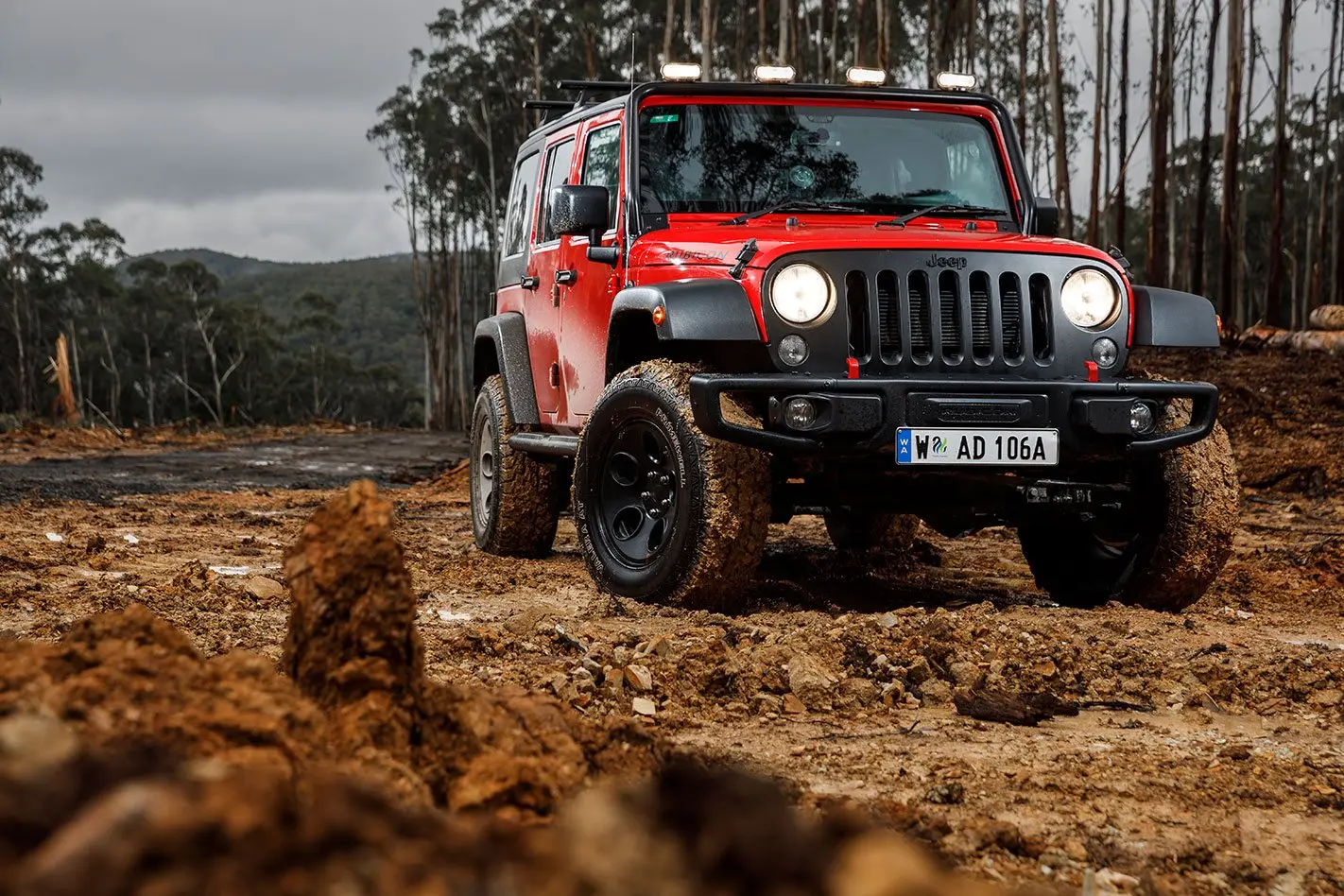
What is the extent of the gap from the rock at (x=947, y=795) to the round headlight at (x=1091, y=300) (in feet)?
9.81

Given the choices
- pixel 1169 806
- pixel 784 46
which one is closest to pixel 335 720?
pixel 1169 806

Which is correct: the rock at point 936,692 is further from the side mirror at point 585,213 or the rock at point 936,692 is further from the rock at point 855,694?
the side mirror at point 585,213

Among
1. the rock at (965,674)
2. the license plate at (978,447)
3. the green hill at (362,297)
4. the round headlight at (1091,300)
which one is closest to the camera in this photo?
the rock at (965,674)

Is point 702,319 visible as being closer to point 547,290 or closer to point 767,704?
point 767,704

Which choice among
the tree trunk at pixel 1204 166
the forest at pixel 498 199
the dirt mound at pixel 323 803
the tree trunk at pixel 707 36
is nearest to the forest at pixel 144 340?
the forest at pixel 498 199

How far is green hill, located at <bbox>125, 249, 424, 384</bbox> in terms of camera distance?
96688 mm

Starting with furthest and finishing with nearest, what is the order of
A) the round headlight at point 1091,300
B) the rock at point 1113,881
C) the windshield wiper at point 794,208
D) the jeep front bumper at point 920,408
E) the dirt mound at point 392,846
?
the windshield wiper at point 794,208 → the round headlight at point 1091,300 → the jeep front bumper at point 920,408 → the rock at point 1113,881 → the dirt mound at point 392,846

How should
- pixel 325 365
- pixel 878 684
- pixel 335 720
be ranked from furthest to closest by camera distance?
pixel 325 365
pixel 878 684
pixel 335 720

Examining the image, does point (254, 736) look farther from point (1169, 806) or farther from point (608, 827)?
point (1169, 806)

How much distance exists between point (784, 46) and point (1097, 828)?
24.8 meters

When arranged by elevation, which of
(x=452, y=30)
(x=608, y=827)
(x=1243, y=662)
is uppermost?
(x=452, y=30)

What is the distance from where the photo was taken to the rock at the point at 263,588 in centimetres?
607

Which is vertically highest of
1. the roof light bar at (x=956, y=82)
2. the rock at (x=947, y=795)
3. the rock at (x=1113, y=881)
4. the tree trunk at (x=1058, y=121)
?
the tree trunk at (x=1058, y=121)

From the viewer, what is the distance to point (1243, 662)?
4.91 metres
